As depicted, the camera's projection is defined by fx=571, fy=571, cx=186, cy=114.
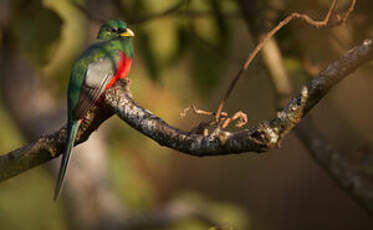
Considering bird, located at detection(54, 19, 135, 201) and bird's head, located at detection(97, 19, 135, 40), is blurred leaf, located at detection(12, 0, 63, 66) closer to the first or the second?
bird, located at detection(54, 19, 135, 201)

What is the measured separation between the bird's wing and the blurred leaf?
221 mm

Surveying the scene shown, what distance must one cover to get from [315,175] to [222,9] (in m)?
6.66

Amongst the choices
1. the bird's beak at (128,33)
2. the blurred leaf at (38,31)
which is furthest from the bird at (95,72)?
the blurred leaf at (38,31)

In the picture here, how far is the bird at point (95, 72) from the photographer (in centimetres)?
237

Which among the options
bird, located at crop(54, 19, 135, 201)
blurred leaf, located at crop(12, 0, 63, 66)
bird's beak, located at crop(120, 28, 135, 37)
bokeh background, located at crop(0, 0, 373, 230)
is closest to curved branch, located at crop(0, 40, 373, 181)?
bokeh background, located at crop(0, 0, 373, 230)

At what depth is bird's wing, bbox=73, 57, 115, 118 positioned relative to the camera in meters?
2.38

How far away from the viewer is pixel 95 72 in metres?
2.73

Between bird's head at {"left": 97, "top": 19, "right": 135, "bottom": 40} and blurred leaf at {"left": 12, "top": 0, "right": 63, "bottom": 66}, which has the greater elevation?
bird's head at {"left": 97, "top": 19, "right": 135, "bottom": 40}

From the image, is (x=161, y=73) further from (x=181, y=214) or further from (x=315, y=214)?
(x=315, y=214)

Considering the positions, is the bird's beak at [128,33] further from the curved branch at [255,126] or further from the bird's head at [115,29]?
the curved branch at [255,126]

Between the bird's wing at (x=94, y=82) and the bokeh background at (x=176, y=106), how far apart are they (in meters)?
0.20

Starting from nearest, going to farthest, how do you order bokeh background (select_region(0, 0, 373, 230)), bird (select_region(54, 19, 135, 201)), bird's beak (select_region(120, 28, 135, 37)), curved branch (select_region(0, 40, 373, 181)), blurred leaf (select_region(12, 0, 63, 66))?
curved branch (select_region(0, 40, 373, 181)) < bird (select_region(54, 19, 135, 201)) < blurred leaf (select_region(12, 0, 63, 66)) < bokeh background (select_region(0, 0, 373, 230)) < bird's beak (select_region(120, 28, 135, 37))

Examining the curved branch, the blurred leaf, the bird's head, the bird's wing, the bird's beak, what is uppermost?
the bird's head

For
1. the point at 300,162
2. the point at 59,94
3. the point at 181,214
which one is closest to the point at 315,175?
the point at 300,162
